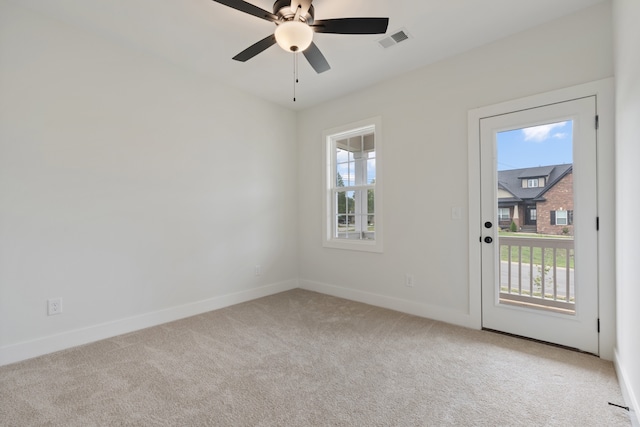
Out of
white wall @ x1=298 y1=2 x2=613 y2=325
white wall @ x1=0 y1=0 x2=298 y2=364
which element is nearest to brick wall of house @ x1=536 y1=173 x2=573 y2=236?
white wall @ x1=298 y1=2 x2=613 y2=325

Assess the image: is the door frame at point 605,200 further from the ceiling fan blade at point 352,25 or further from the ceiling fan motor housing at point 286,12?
the ceiling fan motor housing at point 286,12

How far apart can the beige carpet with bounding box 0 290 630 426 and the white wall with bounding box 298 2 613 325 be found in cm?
62

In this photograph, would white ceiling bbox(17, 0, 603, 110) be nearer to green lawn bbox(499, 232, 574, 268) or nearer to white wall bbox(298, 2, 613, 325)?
white wall bbox(298, 2, 613, 325)

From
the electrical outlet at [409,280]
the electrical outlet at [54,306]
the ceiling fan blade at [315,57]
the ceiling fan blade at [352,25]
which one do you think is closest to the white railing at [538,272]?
the electrical outlet at [409,280]

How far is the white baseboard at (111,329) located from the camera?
2232 millimetres

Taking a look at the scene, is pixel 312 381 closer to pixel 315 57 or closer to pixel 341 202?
pixel 315 57

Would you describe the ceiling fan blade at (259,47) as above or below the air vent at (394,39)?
below

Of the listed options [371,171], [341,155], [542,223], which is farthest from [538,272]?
[341,155]

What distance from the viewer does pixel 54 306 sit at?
2.39 meters

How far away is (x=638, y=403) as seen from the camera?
1.49 meters

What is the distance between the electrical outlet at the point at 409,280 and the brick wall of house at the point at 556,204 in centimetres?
130

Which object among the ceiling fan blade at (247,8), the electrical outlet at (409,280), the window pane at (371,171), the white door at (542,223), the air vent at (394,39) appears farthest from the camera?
the window pane at (371,171)

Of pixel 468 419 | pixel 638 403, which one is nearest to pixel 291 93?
pixel 468 419

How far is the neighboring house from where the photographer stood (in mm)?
2383
